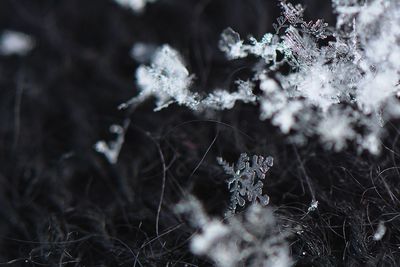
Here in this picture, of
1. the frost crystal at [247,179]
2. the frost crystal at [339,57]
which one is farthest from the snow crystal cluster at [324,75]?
the frost crystal at [247,179]

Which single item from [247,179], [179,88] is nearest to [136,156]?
[179,88]

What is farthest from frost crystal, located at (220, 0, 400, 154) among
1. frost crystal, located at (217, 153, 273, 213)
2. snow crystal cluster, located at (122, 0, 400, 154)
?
frost crystal, located at (217, 153, 273, 213)

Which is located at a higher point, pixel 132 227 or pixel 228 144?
pixel 228 144

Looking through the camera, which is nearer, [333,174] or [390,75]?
[390,75]

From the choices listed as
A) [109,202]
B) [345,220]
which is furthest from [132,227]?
[345,220]

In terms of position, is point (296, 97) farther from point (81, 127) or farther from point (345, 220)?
point (81, 127)

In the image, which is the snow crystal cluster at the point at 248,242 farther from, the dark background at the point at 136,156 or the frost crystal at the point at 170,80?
the frost crystal at the point at 170,80

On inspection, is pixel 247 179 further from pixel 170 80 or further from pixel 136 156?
pixel 136 156
